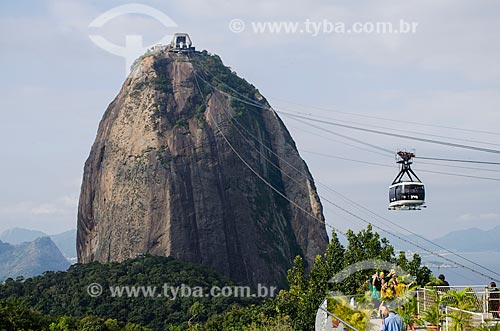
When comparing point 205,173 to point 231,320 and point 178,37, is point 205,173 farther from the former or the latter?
point 231,320

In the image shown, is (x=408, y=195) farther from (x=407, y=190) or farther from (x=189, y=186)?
(x=189, y=186)

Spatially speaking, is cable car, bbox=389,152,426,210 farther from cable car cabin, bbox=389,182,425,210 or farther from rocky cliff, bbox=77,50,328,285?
rocky cliff, bbox=77,50,328,285

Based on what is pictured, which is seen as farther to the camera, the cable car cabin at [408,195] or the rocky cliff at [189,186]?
the rocky cliff at [189,186]

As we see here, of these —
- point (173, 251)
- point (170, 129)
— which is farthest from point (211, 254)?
point (170, 129)

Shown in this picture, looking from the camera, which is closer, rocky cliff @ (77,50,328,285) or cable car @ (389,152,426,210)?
cable car @ (389,152,426,210)

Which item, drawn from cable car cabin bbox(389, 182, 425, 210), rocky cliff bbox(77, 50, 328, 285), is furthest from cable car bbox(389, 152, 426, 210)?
rocky cliff bbox(77, 50, 328, 285)

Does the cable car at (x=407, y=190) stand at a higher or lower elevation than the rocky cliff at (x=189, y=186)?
lower

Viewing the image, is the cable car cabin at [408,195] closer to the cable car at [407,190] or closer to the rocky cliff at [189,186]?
the cable car at [407,190]

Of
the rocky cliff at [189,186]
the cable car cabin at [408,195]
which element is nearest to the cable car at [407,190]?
the cable car cabin at [408,195]
